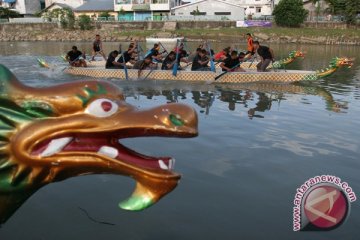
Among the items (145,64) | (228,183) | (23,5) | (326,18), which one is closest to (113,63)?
(145,64)

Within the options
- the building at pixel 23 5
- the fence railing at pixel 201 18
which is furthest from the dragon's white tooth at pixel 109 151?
→ the building at pixel 23 5

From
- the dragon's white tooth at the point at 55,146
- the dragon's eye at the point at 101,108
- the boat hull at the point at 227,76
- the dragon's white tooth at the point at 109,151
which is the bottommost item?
the boat hull at the point at 227,76

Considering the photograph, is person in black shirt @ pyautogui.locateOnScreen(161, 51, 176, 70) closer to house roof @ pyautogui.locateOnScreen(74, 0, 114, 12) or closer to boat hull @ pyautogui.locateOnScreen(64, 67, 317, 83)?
boat hull @ pyautogui.locateOnScreen(64, 67, 317, 83)

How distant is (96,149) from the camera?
2248 millimetres

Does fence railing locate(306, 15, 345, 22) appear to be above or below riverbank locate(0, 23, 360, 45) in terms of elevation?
above

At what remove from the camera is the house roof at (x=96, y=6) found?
60544mm

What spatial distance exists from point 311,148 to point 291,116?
7.86 ft

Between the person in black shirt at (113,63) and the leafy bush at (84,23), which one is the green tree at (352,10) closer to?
the leafy bush at (84,23)

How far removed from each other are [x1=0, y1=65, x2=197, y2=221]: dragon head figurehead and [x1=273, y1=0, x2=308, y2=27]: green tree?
49.8 meters

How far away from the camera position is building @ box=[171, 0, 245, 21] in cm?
5666

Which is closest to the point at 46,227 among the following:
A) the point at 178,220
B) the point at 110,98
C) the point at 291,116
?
the point at 178,220

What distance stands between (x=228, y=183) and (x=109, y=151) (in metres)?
3.39

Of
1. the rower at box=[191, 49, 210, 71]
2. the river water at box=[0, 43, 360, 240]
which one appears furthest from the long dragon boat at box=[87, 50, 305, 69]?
the river water at box=[0, 43, 360, 240]

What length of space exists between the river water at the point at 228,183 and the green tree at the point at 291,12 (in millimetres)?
40727
